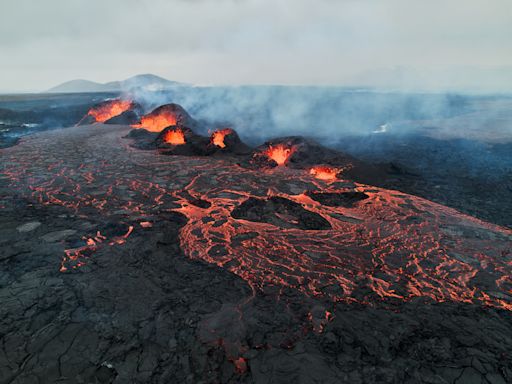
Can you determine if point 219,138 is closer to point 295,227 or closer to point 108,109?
point 295,227

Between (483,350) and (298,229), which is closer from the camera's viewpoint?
(483,350)

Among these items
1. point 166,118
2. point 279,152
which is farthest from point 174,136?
point 279,152

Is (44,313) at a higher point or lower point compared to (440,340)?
higher

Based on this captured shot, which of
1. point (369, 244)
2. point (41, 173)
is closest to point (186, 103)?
point (41, 173)

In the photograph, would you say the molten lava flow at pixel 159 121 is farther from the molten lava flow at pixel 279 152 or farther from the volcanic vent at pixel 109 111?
the molten lava flow at pixel 279 152

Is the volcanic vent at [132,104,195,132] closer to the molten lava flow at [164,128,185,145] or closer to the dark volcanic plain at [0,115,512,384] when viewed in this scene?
the molten lava flow at [164,128,185,145]

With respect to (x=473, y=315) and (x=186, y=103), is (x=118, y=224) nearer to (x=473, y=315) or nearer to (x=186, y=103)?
(x=473, y=315)
